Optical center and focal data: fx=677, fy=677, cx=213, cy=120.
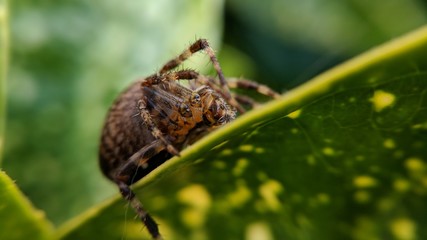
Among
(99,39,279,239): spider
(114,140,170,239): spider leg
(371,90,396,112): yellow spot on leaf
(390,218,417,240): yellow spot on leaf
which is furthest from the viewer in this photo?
(99,39,279,239): spider

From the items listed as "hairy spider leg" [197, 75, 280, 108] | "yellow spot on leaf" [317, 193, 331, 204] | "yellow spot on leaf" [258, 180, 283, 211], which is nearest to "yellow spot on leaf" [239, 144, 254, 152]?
"yellow spot on leaf" [258, 180, 283, 211]

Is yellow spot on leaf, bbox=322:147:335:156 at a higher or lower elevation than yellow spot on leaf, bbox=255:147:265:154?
lower

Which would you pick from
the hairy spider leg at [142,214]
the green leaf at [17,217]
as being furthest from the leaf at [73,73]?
the green leaf at [17,217]

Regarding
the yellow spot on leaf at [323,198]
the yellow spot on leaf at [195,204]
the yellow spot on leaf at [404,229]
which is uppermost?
the yellow spot on leaf at [195,204]

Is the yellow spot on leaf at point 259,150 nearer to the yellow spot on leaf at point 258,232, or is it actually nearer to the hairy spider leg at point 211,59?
the yellow spot on leaf at point 258,232

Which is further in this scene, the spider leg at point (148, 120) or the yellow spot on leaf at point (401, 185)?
the spider leg at point (148, 120)

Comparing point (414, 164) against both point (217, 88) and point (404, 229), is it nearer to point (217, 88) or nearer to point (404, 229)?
point (404, 229)

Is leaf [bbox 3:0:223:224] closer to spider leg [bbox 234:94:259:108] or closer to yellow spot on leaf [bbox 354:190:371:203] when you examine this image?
spider leg [bbox 234:94:259:108]

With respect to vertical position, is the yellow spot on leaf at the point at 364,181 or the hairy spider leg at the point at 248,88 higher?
the hairy spider leg at the point at 248,88

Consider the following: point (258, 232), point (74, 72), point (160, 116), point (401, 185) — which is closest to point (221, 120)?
point (160, 116)
